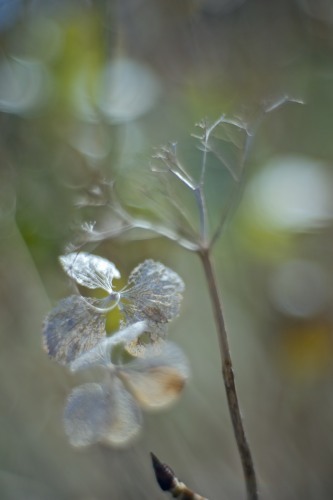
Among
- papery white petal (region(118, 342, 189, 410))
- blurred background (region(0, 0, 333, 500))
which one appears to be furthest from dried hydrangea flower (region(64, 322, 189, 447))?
blurred background (region(0, 0, 333, 500))

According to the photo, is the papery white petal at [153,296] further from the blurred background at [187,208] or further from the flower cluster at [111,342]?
the blurred background at [187,208]

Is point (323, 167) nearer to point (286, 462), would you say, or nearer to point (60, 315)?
point (286, 462)

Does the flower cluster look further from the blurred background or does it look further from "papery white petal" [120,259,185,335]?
the blurred background

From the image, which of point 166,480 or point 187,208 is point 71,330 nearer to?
point 166,480

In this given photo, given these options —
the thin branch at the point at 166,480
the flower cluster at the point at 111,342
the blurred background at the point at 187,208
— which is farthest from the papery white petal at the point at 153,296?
the blurred background at the point at 187,208

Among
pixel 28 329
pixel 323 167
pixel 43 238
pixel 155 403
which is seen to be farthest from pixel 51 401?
pixel 155 403

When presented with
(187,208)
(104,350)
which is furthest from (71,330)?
(187,208)

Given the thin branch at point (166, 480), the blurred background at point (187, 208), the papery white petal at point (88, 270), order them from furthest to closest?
the blurred background at point (187, 208), the papery white petal at point (88, 270), the thin branch at point (166, 480)
